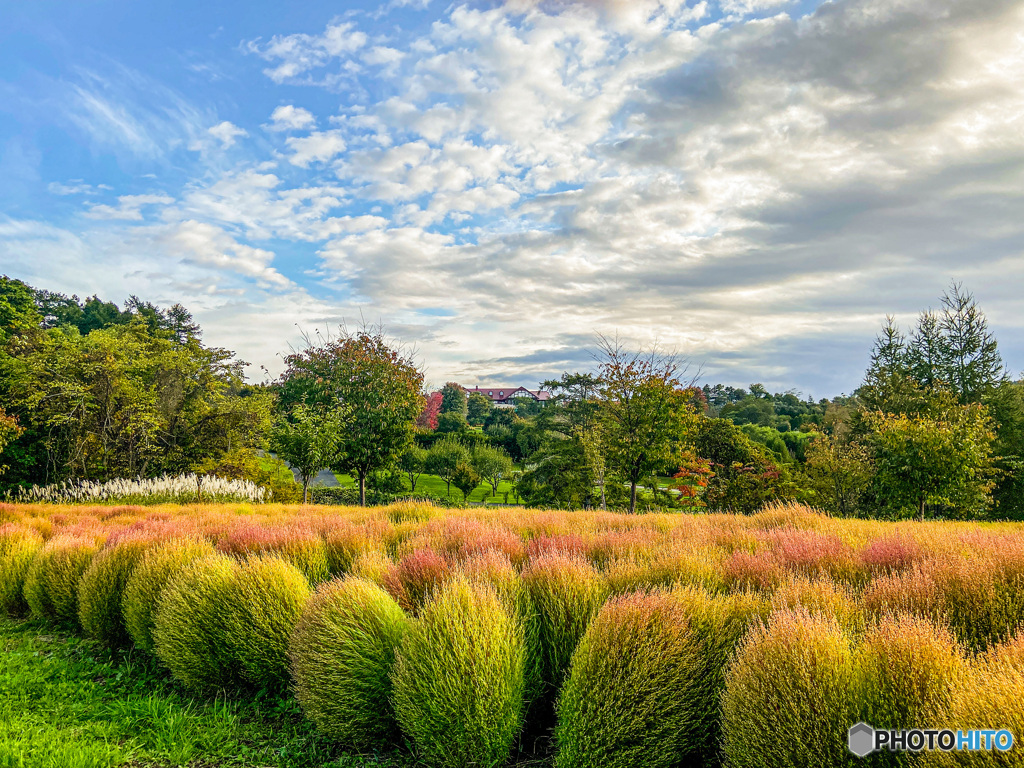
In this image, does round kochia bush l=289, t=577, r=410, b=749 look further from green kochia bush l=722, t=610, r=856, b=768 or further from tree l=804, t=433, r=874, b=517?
tree l=804, t=433, r=874, b=517

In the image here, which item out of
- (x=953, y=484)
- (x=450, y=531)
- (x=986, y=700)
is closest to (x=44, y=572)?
(x=450, y=531)

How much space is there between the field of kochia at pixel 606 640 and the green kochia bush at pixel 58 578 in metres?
0.81

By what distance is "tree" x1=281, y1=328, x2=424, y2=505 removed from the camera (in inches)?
762

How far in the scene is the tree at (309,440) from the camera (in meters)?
17.2

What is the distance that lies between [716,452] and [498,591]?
77.6 feet

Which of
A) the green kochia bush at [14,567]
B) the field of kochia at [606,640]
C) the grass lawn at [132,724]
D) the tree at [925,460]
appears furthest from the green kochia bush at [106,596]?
the tree at [925,460]

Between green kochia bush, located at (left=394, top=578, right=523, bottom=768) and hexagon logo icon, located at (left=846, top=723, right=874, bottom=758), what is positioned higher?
hexagon logo icon, located at (left=846, top=723, right=874, bottom=758)

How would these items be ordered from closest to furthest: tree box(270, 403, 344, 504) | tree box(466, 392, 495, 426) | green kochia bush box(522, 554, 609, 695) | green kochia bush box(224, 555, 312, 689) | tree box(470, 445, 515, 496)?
1. green kochia bush box(522, 554, 609, 695)
2. green kochia bush box(224, 555, 312, 689)
3. tree box(270, 403, 344, 504)
4. tree box(470, 445, 515, 496)
5. tree box(466, 392, 495, 426)

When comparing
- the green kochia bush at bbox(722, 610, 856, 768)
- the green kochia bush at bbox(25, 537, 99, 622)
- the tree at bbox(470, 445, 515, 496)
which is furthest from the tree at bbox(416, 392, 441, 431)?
the green kochia bush at bbox(722, 610, 856, 768)

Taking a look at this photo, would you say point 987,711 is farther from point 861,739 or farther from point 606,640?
point 606,640

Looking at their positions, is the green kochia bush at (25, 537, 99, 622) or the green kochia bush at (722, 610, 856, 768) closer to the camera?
the green kochia bush at (722, 610, 856, 768)

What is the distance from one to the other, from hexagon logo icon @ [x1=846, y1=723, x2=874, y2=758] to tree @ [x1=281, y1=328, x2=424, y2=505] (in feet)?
57.8

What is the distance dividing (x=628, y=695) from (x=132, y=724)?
435 cm

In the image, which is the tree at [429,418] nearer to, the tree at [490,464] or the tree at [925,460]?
the tree at [490,464]
